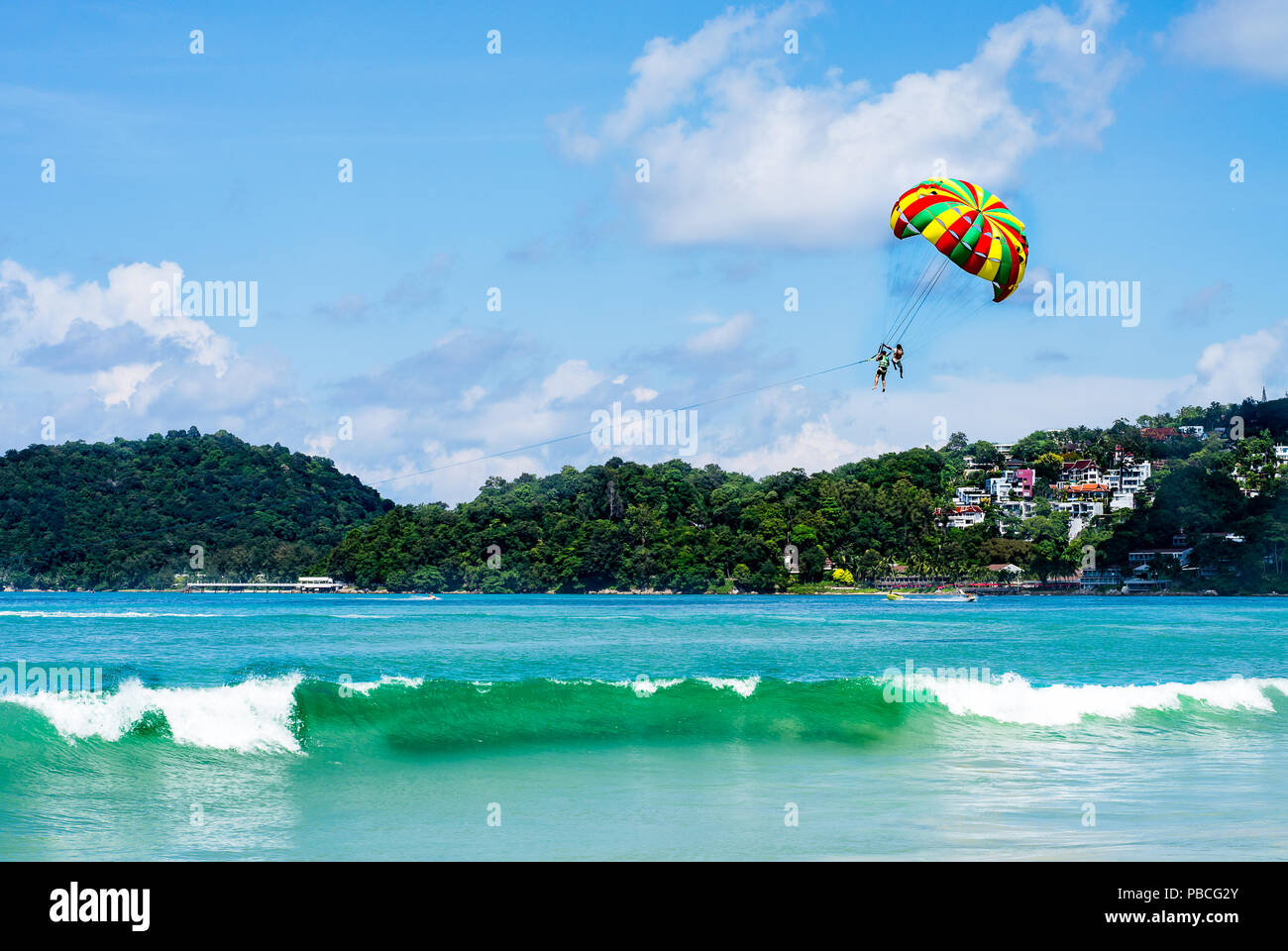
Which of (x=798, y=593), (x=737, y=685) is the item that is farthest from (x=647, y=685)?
(x=798, y=593)

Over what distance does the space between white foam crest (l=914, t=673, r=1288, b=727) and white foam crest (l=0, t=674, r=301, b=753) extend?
1088 centimetres

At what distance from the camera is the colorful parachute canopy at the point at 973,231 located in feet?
65.6

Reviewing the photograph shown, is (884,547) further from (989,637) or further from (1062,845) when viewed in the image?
(1062,845)

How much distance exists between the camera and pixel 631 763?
16344 mm

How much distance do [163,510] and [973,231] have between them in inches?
3724

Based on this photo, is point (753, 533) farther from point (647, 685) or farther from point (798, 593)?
point (647, 685)

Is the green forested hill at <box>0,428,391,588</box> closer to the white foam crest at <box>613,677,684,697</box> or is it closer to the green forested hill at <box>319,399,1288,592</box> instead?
the green forested hill at <box>319,399,1288,592</box>

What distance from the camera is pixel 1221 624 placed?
54250 millimetres

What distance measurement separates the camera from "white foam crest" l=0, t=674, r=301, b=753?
16.8 m

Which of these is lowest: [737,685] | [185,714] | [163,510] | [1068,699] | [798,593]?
[798,593]

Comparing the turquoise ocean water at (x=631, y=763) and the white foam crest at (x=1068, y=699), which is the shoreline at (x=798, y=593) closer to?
the turquoise ocean water at (x=631, y=763)

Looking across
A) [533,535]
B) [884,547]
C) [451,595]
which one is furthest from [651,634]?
[884,547]

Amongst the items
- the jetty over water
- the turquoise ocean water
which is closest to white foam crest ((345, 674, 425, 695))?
the turquoise ocean water
